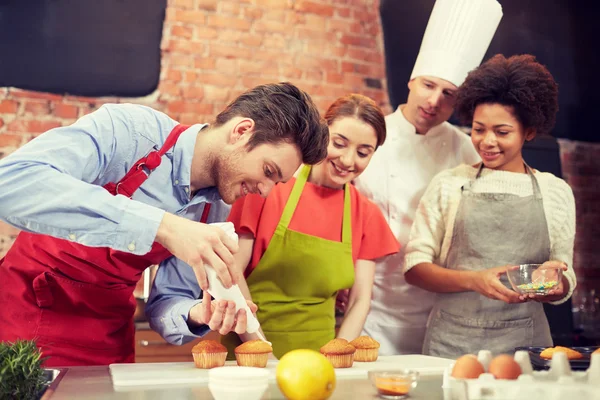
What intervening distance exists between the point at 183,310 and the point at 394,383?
2.24 ft

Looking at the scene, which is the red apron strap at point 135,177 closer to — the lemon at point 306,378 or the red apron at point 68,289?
the red apron at point 68,289

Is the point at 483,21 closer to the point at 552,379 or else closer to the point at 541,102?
the point at 541,102

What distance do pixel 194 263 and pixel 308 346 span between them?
2.86ft

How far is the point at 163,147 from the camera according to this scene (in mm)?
1647

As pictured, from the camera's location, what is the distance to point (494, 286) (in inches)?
80.3

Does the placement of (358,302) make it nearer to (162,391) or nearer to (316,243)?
(316,243)

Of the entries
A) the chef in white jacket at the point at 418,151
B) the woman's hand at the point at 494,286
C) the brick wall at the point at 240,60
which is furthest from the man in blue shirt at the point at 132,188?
the brick wall at the point at 240,60

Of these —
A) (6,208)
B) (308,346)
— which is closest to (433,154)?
(308,346)

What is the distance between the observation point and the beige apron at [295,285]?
2033 mm

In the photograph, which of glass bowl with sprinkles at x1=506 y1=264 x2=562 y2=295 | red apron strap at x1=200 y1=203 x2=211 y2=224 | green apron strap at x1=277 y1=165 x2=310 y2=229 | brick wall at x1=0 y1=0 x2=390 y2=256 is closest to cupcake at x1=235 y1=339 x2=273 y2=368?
red apron strap at x1=200 y1=203 x2=211 y2=224

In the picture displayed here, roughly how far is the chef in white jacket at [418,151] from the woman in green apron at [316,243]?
14.4 inches

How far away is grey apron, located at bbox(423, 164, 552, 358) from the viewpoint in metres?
2.23

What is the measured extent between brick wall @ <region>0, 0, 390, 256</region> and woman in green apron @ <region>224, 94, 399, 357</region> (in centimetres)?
139

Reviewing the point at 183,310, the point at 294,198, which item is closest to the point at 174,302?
the point at 183,310
